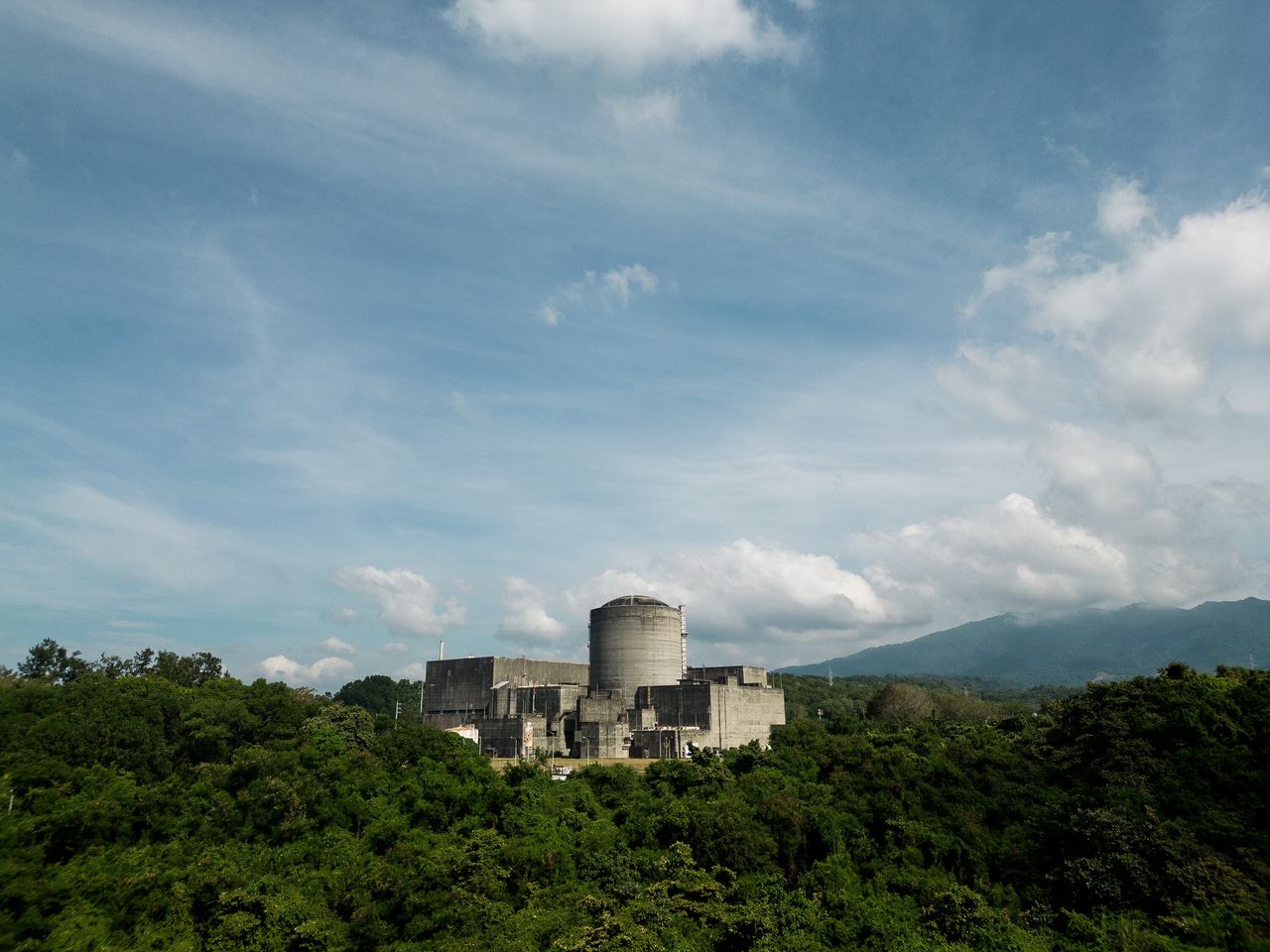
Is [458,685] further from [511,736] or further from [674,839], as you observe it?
[674,839]

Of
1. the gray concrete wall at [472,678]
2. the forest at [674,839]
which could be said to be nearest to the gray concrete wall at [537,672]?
the gray concrete wall at [472,678]

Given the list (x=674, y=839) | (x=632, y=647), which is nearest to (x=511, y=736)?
(x=632, y=647)

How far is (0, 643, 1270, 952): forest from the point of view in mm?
28469

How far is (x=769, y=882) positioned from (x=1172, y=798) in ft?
50.7

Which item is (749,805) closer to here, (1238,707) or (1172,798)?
(1172,798)

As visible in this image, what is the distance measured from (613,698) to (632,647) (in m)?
5.01

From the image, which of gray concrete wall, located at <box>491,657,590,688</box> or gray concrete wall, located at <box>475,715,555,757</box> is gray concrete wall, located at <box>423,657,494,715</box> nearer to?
gray concrete wall, located at <box>491,657,590,688</box>

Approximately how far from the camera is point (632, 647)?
80625 mm

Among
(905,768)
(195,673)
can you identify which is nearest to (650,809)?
(905,768)

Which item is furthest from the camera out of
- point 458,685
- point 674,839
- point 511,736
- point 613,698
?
point 458,685

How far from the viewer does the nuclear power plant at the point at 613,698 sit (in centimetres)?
7069

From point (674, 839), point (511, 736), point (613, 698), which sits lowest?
point (674, 839)

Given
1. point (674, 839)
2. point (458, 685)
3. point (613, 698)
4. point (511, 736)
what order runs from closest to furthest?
point (674, 839)
point (511, 736)
point (613, 698)
point (458, 685)

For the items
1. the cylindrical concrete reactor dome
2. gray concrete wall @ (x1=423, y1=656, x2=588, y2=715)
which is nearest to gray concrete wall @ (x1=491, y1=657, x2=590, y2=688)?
gray concrete wall @ (x1=423, y1=656, x2=588, y2=715)
